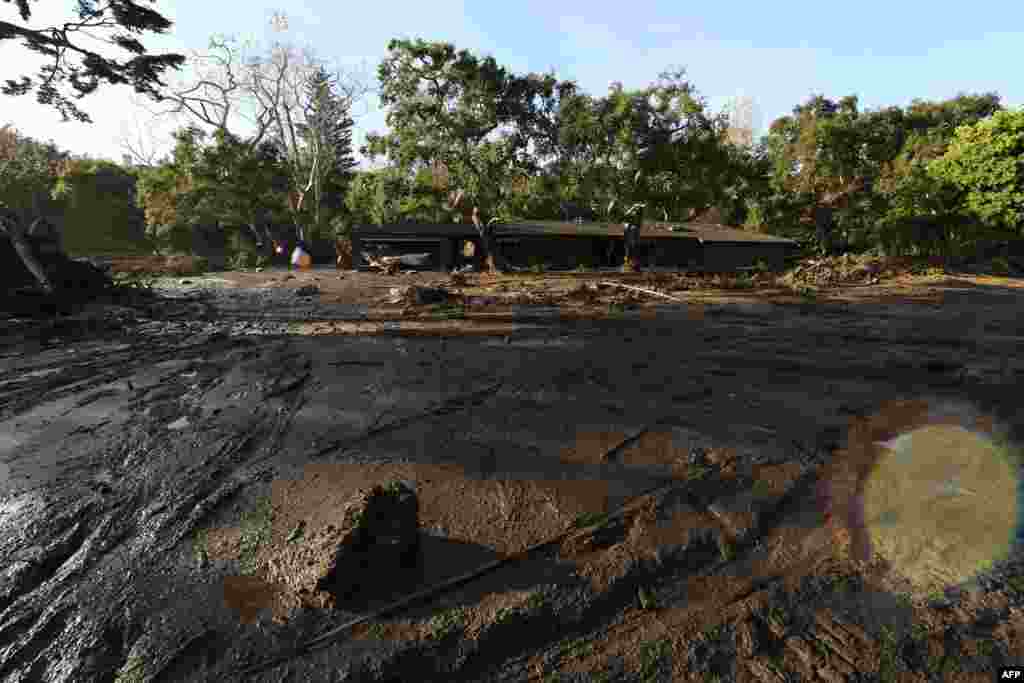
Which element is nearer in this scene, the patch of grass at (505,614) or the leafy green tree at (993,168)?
the patch of grass at (505,614)

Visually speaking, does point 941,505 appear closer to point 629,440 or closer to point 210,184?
point 629,440

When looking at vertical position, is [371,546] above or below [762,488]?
above

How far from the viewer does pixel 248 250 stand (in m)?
34.4

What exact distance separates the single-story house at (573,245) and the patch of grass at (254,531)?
2205 centimetres

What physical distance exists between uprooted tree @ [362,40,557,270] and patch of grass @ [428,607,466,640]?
872 inches

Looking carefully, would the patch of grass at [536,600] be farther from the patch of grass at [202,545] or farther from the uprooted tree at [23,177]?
the uprooted tree at [23,177]

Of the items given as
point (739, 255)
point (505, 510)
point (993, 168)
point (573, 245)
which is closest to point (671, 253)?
point (739, 255)

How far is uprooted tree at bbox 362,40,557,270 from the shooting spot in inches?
850

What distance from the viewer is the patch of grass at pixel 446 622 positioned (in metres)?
2.74

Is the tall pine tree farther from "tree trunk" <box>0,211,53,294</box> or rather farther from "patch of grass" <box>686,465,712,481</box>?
"patch of grass" <box>686,465,712,481</box>

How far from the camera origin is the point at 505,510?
→ 12.8 feet

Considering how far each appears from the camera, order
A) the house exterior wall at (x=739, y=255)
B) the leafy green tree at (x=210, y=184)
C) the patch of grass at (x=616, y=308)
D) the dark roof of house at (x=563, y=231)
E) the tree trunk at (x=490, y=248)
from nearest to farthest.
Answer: the patch of grass at (x=616, y=308) → the tree trunk at (x=490, y=248) → the dark roof of house at (x=563, y=231) → the house exterior wall at (x=739, y=255) → the leafy green tree at (x=210, y=184)

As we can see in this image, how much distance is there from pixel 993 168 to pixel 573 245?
76.6ft

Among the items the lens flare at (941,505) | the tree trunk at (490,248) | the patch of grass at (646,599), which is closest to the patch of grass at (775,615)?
the patch of grass at (646,599)
